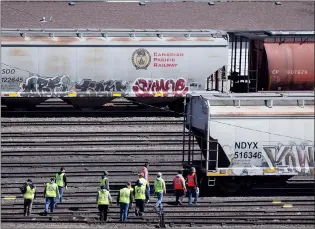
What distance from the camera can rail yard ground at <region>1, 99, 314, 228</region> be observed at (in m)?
23.3

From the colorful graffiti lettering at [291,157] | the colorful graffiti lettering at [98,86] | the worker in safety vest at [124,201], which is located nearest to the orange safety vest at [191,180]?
the worker in safety vest at [124,201]

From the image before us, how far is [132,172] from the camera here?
92.0 ft

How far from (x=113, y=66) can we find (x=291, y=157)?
9.80 m

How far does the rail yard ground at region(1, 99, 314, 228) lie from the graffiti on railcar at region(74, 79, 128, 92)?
83cm

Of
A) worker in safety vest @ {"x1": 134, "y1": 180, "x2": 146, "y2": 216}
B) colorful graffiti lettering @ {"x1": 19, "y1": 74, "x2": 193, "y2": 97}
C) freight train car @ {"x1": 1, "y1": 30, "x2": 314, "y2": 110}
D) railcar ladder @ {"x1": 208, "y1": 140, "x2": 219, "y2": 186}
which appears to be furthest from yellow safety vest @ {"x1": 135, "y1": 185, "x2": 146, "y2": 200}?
colorful graffiti lettering @ {"x1": 19, "y1": 74, "x2": 193, "y2": 97}

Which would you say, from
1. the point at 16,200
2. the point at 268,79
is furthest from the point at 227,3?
the point at 16,200

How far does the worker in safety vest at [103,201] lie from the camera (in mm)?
22891

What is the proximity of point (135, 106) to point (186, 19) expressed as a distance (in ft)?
27.7

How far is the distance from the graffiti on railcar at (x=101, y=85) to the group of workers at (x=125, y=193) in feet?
25.7

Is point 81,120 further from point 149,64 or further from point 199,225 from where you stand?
point 199,225

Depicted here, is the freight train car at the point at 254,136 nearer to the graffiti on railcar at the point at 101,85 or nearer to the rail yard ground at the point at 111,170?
the rail yard ground at the point at 111,170

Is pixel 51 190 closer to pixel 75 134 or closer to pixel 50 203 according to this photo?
pixel 50 203

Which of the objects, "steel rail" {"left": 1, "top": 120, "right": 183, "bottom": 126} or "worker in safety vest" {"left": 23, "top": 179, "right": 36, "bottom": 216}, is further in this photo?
"steel rail" {"left": 1, "top": 120, "right": 183, "bottom": 126}

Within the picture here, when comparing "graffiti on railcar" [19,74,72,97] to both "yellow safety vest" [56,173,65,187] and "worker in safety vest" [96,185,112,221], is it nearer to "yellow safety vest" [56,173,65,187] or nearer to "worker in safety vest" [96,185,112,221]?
"yellow safety vest" [56,173,65,187]
